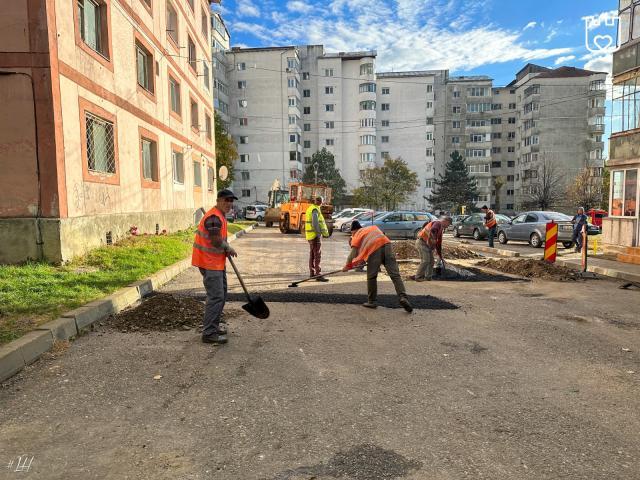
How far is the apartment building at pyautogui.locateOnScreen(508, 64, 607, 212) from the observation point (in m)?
64.2

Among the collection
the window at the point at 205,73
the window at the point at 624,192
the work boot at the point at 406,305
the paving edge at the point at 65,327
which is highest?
the window at the point at 205,73

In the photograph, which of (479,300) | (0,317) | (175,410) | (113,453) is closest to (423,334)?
(479,300)

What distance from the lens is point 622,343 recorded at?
502cm

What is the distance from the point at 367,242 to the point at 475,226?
→ 17528 mm

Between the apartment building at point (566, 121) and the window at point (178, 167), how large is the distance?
58433 millimetres

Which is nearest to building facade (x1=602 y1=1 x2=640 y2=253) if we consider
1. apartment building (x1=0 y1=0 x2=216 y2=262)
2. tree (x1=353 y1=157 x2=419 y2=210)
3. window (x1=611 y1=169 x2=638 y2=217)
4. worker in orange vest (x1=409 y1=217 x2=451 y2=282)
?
window (x1=611 y1=169 x2=638 y2=217)

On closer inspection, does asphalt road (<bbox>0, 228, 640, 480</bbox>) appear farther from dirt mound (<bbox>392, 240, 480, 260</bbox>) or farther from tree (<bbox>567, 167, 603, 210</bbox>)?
tree (<bbox>567, 167, 603, 210</bbox>)

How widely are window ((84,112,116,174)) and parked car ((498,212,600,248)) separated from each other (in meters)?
15.6

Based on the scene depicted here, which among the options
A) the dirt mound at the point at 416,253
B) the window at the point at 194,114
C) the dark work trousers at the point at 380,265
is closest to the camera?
the dark work trousers at the point at 380,265

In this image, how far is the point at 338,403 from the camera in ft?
11.0

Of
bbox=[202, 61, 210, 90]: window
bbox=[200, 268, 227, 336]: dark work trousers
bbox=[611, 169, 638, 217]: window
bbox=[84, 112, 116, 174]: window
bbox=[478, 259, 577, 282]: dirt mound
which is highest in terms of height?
bbox=[202, 61, 210, 90]: window

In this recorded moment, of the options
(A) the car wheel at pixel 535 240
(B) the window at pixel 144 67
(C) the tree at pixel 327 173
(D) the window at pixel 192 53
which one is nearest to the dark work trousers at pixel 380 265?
(B) the window at pixel 144 67

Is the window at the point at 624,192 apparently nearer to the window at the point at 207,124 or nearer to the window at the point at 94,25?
the window at the point at 94,25

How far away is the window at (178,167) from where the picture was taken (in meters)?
18.4
